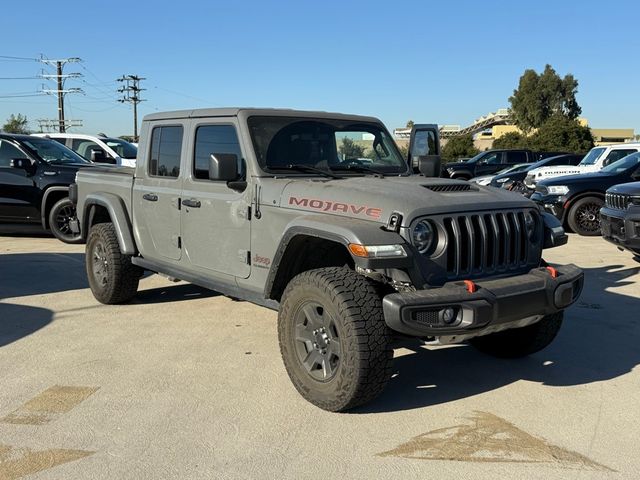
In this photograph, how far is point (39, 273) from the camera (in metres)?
7.87

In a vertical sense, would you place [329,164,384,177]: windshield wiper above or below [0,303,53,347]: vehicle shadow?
above

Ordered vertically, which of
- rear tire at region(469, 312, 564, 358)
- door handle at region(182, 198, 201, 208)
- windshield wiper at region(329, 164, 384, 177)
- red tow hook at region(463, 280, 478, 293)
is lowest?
rear tire at region(469, 312, 564, 358)

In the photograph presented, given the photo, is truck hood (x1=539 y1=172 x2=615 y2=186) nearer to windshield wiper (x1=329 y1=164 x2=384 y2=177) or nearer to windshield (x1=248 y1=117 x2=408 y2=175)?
windshield (x1=248 y1=117 x2=408 y2=175)

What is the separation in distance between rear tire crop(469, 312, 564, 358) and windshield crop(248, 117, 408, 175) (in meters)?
1.60

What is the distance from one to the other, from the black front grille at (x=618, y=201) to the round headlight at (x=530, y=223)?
13.9 ft

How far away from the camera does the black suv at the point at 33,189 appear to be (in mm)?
10164

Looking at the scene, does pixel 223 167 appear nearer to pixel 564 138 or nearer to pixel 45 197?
pixel 45 197

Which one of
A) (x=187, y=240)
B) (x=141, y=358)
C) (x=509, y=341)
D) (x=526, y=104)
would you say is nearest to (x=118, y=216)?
(x=187, y=240)

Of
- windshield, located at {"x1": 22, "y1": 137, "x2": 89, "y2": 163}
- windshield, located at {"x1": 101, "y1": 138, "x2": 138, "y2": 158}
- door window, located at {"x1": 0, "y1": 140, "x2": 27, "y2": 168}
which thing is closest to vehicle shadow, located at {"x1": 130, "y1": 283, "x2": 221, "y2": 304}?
windshield, located at {"x1": 22, "y1": 137, "x2": 89, "y2": 163}

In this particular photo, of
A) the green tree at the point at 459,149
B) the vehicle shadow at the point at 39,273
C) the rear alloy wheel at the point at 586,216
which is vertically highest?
the green tree at the point at 459,149

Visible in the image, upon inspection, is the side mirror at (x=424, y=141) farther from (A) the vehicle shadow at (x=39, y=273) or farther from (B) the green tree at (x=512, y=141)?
(B) the green tree at (x=512, y=141)

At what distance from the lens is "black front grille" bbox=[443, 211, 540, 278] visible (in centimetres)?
373

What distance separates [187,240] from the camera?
17.0 ft

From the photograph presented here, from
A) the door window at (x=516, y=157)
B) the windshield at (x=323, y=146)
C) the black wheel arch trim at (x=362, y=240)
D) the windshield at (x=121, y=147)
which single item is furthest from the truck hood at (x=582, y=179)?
the door window at (x=516, y=157)
